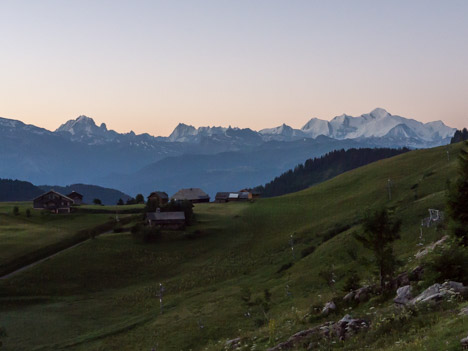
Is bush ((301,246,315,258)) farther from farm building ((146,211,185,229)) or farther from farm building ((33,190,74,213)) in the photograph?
farm building ((33,190,74,213))

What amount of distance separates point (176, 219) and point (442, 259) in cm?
9001

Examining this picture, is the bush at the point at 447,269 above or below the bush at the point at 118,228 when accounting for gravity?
above

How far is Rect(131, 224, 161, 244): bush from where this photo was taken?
100 meters

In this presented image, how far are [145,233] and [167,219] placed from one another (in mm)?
10853

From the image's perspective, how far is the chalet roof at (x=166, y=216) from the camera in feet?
363

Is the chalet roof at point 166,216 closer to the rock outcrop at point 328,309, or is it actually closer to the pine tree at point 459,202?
the pine tree at point 459,202

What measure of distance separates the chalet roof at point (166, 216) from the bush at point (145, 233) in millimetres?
7112

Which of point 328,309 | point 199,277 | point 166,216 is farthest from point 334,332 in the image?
point 166,216

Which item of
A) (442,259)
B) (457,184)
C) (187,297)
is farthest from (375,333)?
(187,297)

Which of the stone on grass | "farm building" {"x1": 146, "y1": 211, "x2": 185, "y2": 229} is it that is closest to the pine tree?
the stone on grass

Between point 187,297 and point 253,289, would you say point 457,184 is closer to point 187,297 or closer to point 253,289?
point 253,289

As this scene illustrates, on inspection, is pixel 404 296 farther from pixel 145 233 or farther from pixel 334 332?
pixel 145 233

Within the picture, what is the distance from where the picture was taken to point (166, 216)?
11175 cm

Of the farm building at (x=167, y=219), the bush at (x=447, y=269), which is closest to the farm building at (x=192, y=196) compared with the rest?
the farm building at (x=167, y=219)
